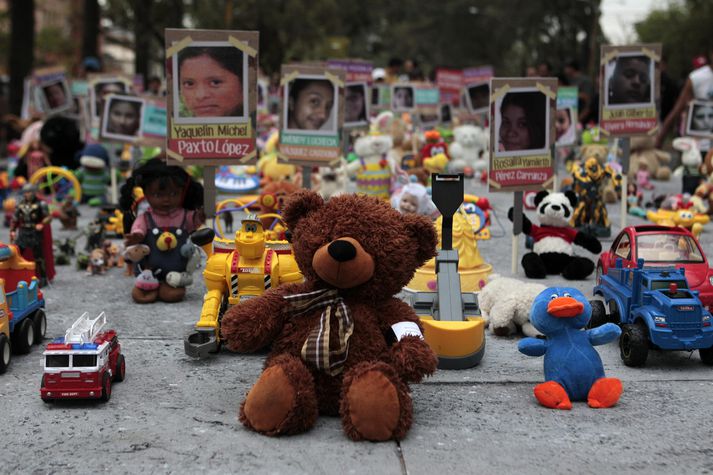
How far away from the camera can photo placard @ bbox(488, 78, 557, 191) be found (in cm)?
805

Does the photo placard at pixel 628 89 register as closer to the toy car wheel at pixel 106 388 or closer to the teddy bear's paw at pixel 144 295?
the teddy bear's paw at pixel 144 295

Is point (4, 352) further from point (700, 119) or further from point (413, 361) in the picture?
point (700, 119)

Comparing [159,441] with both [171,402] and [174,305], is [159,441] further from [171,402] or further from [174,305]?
[174,305]

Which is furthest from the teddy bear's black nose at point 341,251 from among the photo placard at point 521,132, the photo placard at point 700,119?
the photo placard at point 700,119

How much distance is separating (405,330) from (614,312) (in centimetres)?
201

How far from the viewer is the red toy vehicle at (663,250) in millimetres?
6016

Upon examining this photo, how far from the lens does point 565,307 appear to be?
4.71m

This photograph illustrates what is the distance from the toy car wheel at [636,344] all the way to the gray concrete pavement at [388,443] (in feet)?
0.20

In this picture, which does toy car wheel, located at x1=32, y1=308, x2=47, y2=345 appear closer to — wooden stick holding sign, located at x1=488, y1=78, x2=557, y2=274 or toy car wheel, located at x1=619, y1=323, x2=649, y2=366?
toy car wheel, located at x1=619, y1=323, x2=649, y2=366

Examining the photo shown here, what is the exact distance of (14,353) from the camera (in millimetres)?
5648

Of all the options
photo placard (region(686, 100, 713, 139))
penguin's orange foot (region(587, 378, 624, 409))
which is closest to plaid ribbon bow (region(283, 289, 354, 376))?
penguin's orange foot (region(587, 378, 624, 409))

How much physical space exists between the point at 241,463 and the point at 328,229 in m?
1.21

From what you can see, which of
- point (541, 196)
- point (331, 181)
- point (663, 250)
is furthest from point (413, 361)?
point (331, 181)

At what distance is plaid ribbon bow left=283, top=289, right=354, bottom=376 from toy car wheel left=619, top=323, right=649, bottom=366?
1863 millimetres
